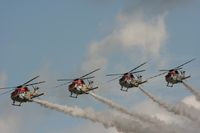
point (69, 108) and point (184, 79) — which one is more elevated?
point (184, 79)

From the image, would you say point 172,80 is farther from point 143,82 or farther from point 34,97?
point 34,97

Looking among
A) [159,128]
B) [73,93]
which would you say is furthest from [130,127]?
[73,93]

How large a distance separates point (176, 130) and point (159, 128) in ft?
16.9

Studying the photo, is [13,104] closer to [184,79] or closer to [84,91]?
[84,91]

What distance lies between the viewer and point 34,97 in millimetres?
136625

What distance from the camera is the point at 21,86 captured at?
137m

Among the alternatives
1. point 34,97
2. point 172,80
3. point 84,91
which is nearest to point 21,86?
point 34,97

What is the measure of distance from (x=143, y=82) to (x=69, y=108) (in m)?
16.4

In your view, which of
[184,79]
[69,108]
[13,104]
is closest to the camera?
[13,104]

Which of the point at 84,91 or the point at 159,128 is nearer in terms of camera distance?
the point at 84,91

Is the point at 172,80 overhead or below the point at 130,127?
overhead

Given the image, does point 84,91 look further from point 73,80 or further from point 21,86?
point 21,86

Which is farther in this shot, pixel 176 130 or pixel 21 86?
pixel 176 130

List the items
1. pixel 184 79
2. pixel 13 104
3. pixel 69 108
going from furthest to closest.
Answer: pixel 184 79 < pixel 69 108 < pixel 13 104
